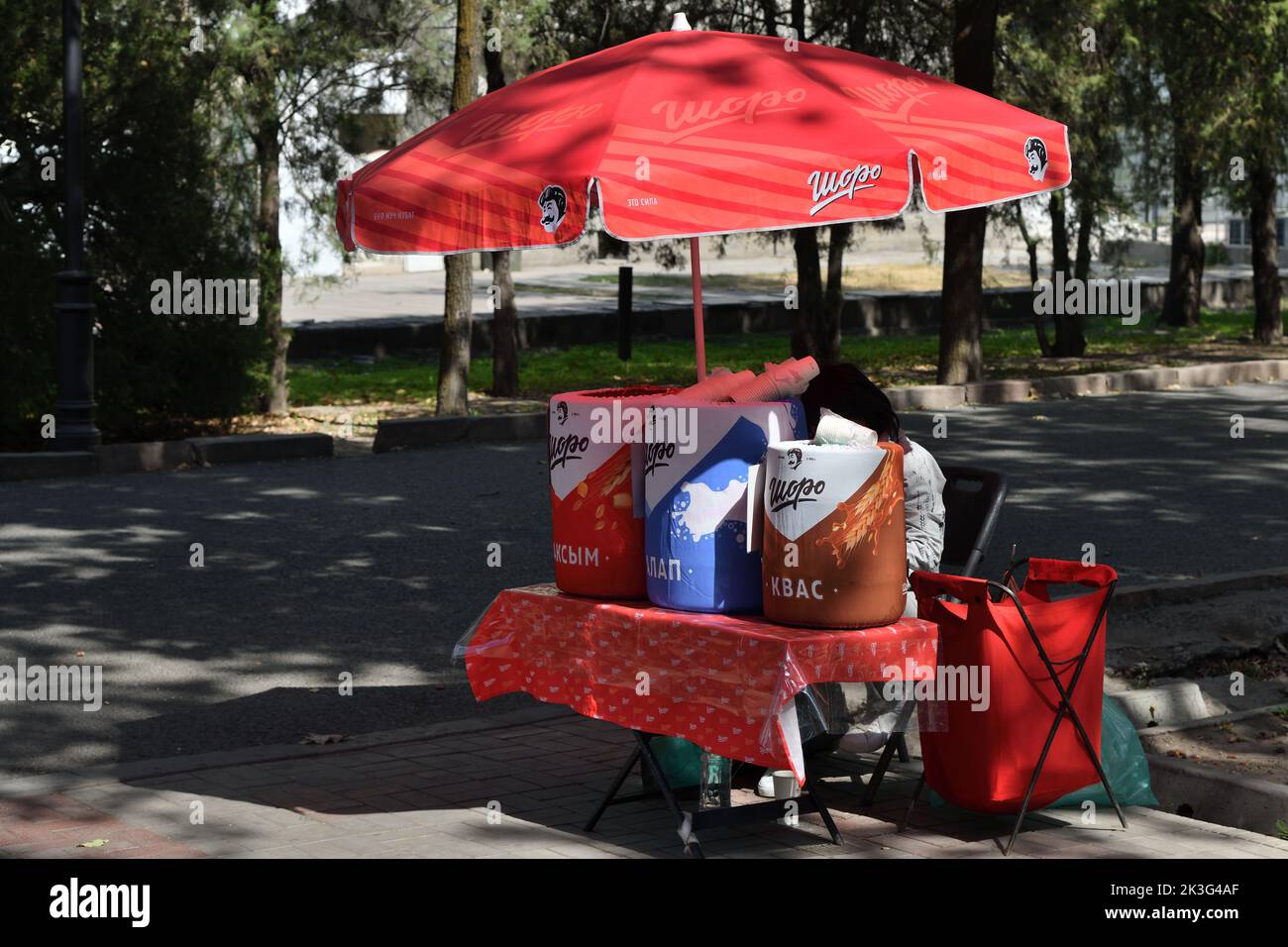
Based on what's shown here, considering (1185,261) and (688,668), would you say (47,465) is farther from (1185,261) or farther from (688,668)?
(1185,261)

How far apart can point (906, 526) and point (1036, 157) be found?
→ 133 cm

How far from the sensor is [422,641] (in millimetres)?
8422

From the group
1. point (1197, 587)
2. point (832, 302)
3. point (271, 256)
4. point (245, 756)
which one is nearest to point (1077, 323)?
point (832, 302)

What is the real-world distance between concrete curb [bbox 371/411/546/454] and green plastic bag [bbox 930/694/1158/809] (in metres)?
10.6

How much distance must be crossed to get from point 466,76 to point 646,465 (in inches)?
480

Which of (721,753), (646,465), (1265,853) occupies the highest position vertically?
(646,465)

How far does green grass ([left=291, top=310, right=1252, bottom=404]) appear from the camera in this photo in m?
21.4

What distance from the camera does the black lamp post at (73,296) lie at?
A: 47.5ft

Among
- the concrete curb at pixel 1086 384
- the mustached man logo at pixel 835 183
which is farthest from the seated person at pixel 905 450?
the concrete curb at pixel 1086 384

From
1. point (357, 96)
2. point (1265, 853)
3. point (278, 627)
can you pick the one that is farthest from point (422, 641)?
point (357, 96)

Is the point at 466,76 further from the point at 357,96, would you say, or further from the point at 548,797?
the point at 548,797

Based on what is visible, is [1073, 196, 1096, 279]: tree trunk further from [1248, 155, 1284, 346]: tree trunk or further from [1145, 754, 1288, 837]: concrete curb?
[1145, 754, 1288, 837]: concrete curb

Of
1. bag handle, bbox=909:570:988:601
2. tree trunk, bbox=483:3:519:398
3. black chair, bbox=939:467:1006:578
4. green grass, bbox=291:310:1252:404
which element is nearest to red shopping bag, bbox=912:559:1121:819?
bag handle, bbox=909:570:988:601

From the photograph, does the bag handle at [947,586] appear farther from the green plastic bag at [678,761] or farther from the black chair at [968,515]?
the green plastic bag at [678,761]
